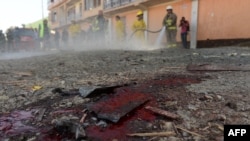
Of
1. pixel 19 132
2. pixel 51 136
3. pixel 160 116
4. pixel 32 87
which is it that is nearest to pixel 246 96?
pixel 160 116

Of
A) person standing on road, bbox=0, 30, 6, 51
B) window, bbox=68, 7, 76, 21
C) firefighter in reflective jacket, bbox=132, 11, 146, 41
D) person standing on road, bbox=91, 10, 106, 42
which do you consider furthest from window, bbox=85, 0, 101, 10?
firefighter in reflective jacket, bbox=132, 11, 146, 41

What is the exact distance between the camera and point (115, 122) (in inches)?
110

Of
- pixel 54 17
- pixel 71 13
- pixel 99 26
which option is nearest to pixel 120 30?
pixel 99 26

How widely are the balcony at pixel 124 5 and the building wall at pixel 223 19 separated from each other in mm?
3824

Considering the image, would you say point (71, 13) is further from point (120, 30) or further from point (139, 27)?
point (139, 27)

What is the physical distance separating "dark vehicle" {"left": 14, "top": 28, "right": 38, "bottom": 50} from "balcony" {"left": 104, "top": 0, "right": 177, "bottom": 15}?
7.10 meters

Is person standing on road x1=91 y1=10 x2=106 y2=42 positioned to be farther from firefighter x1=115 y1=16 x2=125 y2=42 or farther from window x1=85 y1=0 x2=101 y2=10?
window x1=85 y1=0 x2=101 y2=10

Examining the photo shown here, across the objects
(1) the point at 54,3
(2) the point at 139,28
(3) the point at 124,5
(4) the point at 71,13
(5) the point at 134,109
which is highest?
(1) the point at 54,3

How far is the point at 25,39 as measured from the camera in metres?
19.8

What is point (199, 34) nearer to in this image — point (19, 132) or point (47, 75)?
point (47, 75)

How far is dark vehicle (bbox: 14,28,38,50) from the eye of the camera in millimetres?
19594

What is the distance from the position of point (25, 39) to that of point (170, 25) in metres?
11.0

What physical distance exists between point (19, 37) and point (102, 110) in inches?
715

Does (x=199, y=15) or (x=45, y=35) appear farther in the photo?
(x=45, y=35)
